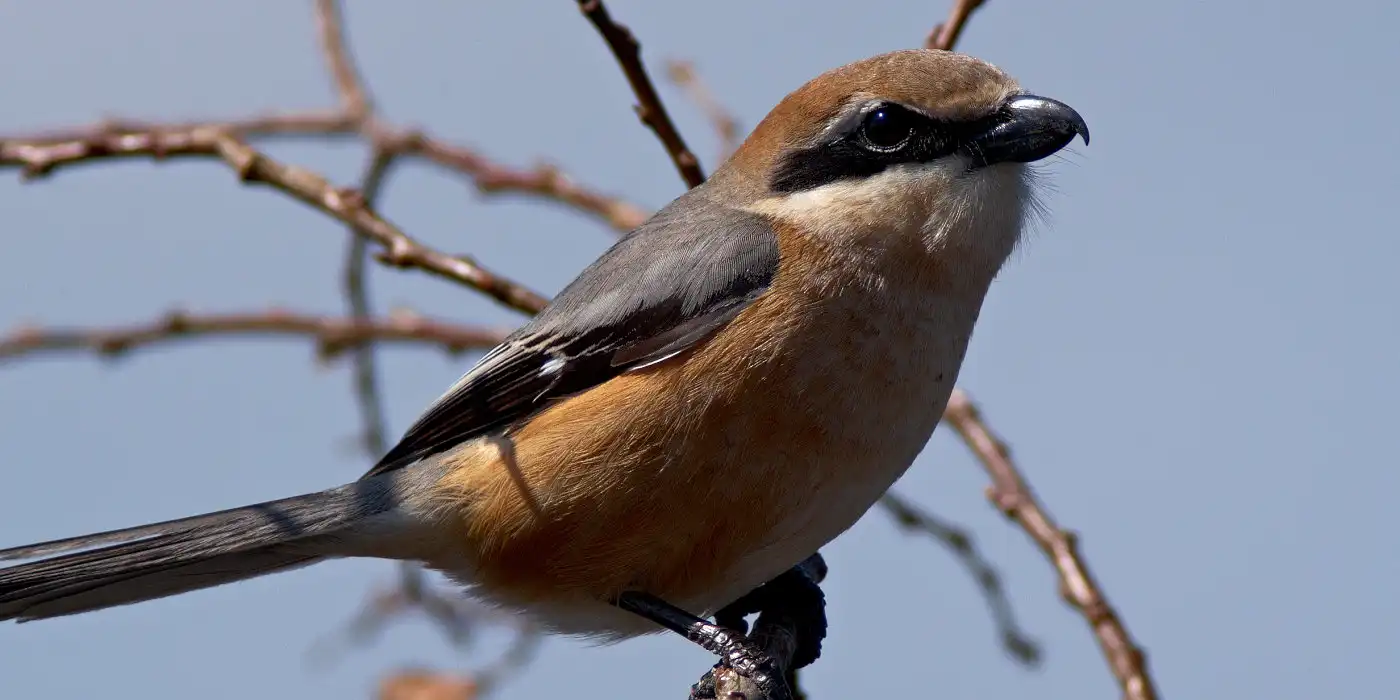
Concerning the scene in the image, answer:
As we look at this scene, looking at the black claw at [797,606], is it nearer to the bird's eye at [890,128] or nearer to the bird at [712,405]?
the bird at [712,405]

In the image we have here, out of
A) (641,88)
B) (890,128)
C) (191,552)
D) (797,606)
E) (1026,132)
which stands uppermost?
(641,88)

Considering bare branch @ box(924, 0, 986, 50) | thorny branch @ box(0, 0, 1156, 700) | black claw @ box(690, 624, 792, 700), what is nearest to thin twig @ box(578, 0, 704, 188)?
thorny branch @ box(0, 0, 1156, 700)

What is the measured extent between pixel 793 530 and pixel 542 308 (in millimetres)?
1023

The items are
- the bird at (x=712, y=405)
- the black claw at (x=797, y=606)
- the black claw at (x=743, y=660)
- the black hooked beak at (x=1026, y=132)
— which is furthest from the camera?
the black claw at (x=797, y=606)

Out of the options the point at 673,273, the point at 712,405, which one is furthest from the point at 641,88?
A: the point at 712,405

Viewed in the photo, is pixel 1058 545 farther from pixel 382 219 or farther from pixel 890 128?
pixel 382 219

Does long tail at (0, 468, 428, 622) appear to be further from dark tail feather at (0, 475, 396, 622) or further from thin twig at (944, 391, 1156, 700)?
thin twig at (944, 391, 1156, 700)

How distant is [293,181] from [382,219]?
0.89 feet

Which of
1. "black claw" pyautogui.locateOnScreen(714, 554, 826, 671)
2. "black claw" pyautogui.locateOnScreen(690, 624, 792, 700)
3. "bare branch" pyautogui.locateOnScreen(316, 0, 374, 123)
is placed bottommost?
"black claw" pyautogui.locateOnScreen(690, 624, 792, 700)

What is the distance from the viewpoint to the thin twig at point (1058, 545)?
11.2ft

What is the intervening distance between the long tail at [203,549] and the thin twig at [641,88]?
1.07m

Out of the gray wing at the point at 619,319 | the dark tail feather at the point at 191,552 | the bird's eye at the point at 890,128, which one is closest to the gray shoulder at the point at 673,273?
the gray wing at the point at 619,319

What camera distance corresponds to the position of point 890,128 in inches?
140

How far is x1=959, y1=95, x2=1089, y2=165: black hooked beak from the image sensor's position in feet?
11.4
